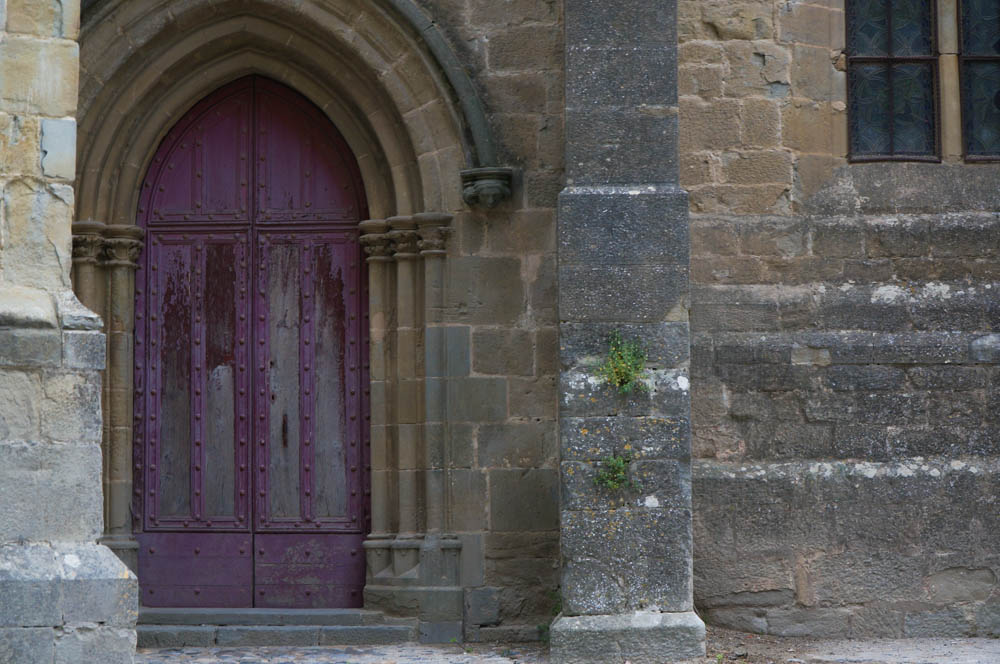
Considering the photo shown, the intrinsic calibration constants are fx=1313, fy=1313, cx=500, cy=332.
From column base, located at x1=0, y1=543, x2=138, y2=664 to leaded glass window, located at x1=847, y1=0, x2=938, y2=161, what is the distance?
4435 millimetres

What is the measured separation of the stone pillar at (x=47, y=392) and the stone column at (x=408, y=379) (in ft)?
7.59

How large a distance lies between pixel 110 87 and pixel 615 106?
2.76 meters

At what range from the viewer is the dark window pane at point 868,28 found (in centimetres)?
701

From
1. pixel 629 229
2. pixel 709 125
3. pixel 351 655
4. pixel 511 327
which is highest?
pixel 709 125

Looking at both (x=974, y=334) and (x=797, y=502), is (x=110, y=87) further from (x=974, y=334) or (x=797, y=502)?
(x=974, y=334)

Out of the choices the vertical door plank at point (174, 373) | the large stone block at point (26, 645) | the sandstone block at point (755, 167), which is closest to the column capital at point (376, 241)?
the vertical door plank at point (174, 373)

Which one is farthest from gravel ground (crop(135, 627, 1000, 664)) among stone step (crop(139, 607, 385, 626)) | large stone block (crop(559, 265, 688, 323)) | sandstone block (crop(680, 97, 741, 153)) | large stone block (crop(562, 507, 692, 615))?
sandstone block (crop(680, 97, 741, 153))

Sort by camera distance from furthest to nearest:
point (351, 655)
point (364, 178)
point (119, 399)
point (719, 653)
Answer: point (364, 178)
point (119, 399)
point (351, 655)
point (719, 653)

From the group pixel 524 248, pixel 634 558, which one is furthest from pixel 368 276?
pixel 634 558

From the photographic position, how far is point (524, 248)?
6875mm

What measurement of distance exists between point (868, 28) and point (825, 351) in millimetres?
1794

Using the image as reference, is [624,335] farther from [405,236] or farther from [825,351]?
[405,236]

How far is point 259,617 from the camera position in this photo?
22.6 feet

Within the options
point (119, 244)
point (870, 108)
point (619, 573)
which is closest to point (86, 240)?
point (119, 244)
